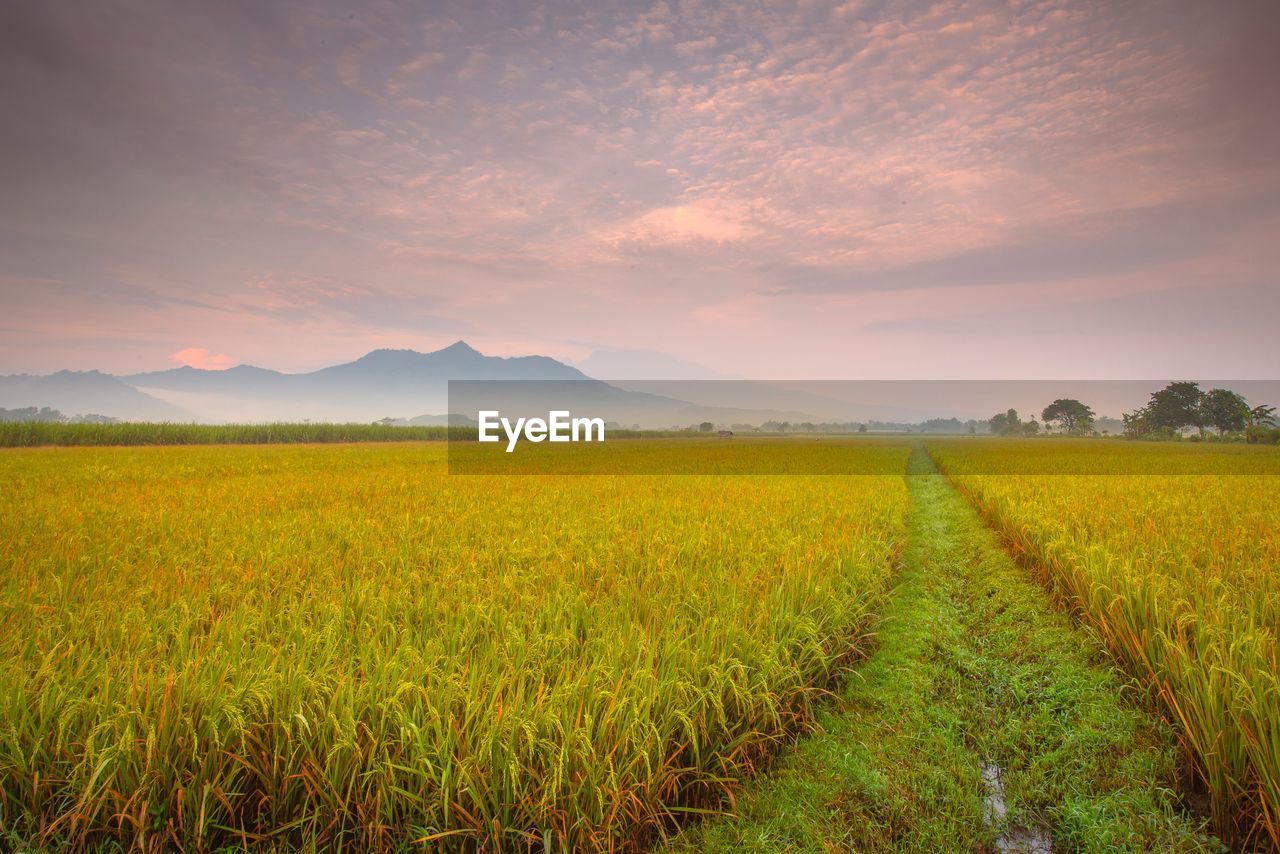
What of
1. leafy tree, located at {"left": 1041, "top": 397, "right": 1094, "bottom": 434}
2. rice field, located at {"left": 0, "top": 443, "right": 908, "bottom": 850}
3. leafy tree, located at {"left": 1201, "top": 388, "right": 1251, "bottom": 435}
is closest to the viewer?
rice field, located at {"left": 0, "top": 443, "right": 908, "bottom": 850}

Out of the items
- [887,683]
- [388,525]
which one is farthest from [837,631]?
[388,525]

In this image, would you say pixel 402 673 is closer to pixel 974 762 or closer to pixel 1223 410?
pixel 974 762

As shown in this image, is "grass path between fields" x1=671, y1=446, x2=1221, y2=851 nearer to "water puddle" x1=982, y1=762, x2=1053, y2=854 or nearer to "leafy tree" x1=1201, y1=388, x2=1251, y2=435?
"water puddle" x1=982, y1=762, x2=1053, y2=854

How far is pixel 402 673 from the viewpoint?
3.43m

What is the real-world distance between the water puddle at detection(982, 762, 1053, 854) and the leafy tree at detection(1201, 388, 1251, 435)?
146874 mm

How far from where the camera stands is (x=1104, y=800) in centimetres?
330

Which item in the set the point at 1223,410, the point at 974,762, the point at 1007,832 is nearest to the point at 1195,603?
the point at 974,762

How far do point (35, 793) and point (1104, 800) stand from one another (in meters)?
5.58

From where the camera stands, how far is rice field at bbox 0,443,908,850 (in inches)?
105

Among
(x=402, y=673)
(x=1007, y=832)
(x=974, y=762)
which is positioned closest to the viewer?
(x=1007, y=832)

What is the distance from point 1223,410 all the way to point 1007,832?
149480mm

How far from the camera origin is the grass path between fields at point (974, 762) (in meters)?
3.09

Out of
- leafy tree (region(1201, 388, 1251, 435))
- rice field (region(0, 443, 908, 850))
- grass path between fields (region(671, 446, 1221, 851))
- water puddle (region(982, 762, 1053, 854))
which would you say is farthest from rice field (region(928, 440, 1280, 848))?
leafy tree (region(1201, 388, 1251, 435))

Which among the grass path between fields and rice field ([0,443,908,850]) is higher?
rice field ([0,443,908,850])
